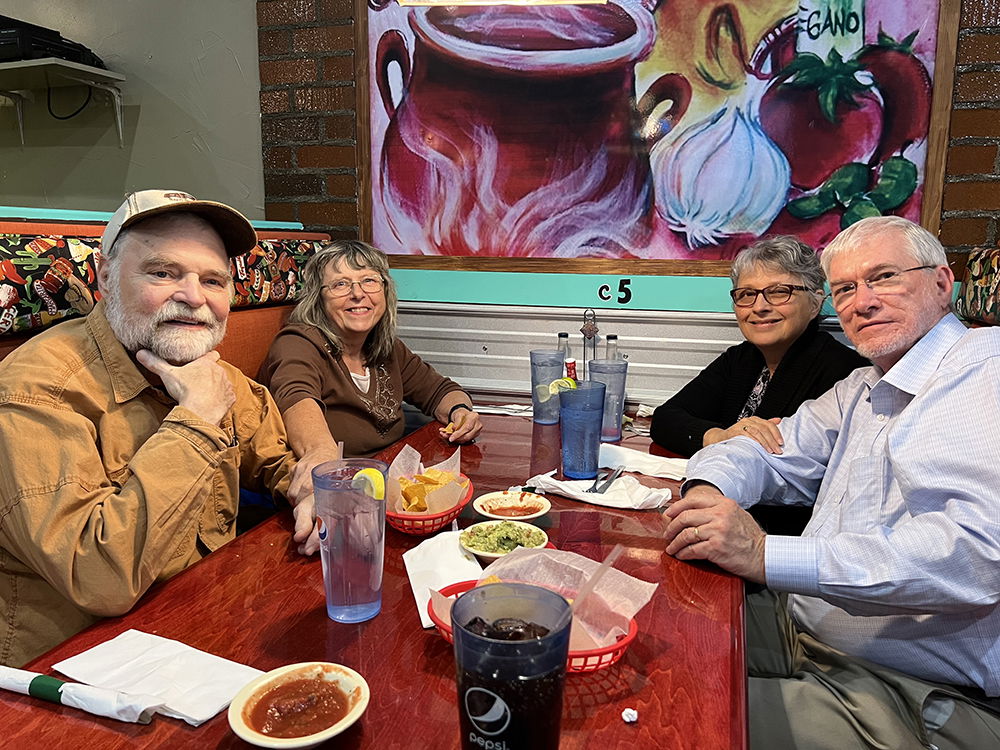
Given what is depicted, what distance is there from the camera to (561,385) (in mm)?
2158

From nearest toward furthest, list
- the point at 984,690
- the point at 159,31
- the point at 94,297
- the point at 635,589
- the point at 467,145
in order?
the point at 635,589, the point at 984,690, the point at 94,297, the point at 467,145, the point at 159,31

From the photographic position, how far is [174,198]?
136 cm

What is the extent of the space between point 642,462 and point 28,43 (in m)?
2.97

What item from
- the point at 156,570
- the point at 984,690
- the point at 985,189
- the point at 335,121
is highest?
the point at 335,121

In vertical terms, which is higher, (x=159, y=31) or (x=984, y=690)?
(x=159, y=31)

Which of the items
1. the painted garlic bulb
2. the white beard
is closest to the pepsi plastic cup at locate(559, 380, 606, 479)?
the white beard

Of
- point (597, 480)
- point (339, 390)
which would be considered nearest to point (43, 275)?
point (339, 390)

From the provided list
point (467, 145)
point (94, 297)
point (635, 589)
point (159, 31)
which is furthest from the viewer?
point (159, 31)

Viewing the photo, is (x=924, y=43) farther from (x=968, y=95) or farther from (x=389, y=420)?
(x=389, y=420)

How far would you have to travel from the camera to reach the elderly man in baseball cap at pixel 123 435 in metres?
1.06

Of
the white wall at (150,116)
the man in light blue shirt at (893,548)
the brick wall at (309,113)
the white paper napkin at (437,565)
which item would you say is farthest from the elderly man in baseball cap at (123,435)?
the white wall at (150,116)

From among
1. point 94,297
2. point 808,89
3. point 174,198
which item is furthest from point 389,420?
point 808,89

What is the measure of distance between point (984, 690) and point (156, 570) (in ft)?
4.69

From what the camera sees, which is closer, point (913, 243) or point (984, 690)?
point (984, 690)
